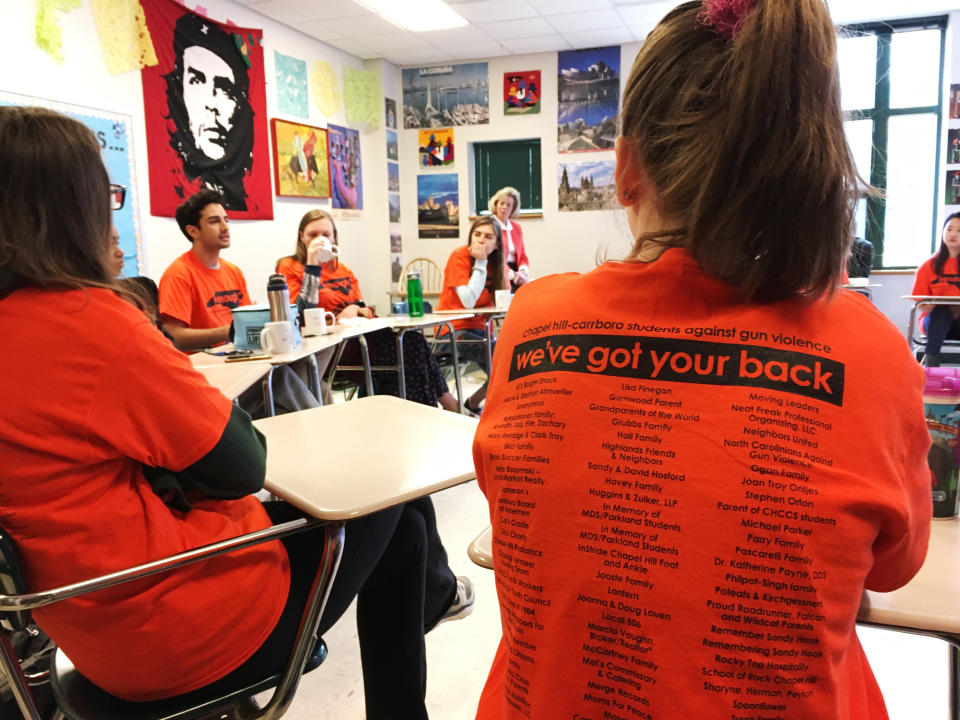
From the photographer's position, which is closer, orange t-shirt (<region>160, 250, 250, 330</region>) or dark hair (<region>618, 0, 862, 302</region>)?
dark hair (<region>618, 0, 862, 302</region>)

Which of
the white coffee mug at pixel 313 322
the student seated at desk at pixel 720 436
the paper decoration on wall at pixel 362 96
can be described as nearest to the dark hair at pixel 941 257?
the white coffee mug at pixel 313 322

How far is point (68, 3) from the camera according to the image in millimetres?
3633

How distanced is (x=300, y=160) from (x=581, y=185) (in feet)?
8.90

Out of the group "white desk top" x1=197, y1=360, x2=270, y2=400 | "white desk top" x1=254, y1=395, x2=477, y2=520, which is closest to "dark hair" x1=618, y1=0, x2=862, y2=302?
"white desk top" x1=254, y1=395, x2=477, y2=520

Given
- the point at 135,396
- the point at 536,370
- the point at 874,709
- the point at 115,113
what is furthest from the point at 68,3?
the point at 874,709

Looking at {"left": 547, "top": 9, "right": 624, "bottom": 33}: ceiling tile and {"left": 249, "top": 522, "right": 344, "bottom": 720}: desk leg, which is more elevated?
{"left": 547, "top": 9, "right": 624, "bottom": 33}: ceiling tile

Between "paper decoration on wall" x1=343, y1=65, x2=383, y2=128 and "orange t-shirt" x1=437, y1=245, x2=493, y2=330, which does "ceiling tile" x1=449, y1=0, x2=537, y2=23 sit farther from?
"orange t-shirt" x1=437, y1=245, x2=493, y2=330

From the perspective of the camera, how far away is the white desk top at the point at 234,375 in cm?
176

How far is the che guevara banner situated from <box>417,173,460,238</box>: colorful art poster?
6.86 ft

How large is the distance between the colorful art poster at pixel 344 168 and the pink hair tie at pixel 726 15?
5799mm

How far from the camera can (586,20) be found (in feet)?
18.5

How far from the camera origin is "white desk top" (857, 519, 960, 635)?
0.67m

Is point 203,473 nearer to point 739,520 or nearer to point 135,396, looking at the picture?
point 135,396

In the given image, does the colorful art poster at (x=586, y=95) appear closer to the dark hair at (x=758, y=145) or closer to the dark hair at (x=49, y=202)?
the dark hair at (x=49, y=202)
